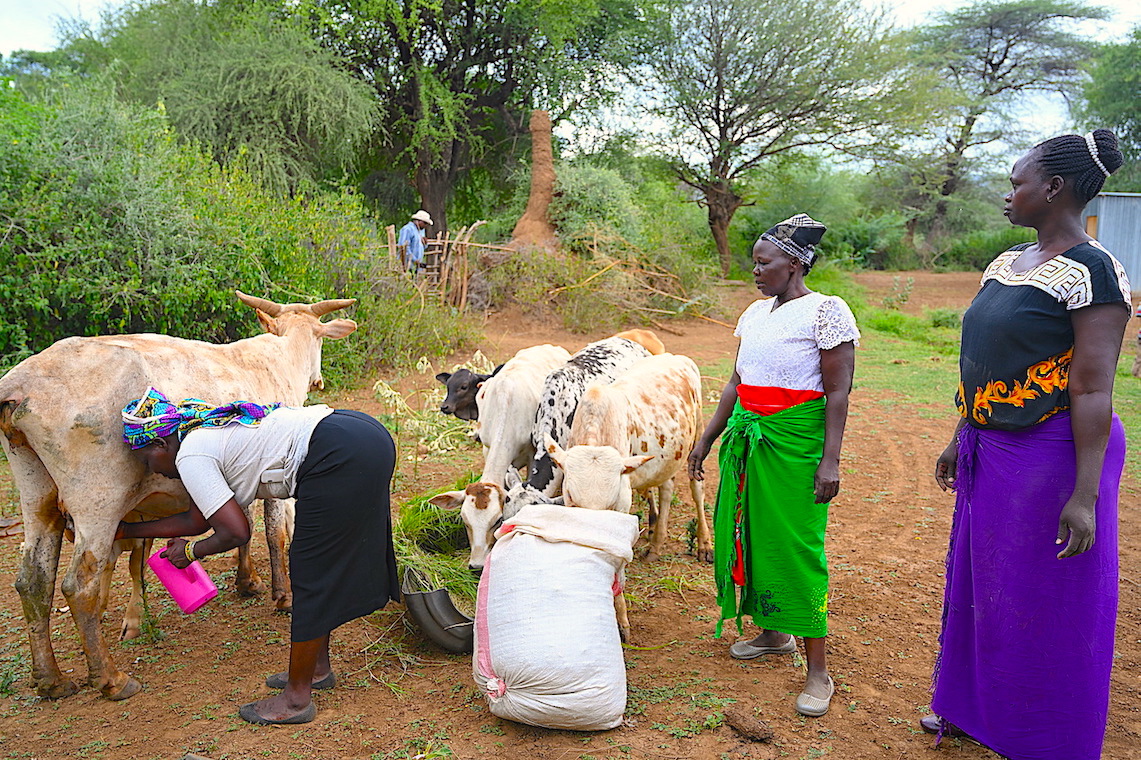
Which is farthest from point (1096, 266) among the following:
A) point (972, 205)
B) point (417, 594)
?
point (972, 205)

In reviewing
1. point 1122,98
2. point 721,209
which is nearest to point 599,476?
point 721,209

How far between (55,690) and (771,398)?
10.9 ft

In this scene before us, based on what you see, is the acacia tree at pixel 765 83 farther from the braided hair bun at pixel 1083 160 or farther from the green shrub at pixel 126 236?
the braided hair bun at pixel 1083 160

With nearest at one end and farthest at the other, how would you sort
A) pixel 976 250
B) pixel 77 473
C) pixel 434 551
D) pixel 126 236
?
1. pixel 77 473
2. pixel 434 551
3. pixel 126 236
4. pixel 976 250

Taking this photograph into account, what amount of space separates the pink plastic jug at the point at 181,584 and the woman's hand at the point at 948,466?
306 cm

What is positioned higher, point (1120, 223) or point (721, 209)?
point (721, 209)

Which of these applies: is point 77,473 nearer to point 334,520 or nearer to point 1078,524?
→ point 334,520

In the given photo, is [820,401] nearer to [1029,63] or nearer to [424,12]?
[424,12]

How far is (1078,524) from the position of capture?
264 centimetres

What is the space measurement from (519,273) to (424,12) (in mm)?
8704

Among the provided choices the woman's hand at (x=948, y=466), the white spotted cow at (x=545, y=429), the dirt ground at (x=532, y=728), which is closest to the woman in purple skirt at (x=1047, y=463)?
the dirt ground at (x=532, y=728)

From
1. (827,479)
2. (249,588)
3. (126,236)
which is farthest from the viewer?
(126,236)

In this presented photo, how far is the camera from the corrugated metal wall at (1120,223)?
68.6ft

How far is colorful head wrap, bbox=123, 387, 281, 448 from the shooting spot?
336cm
